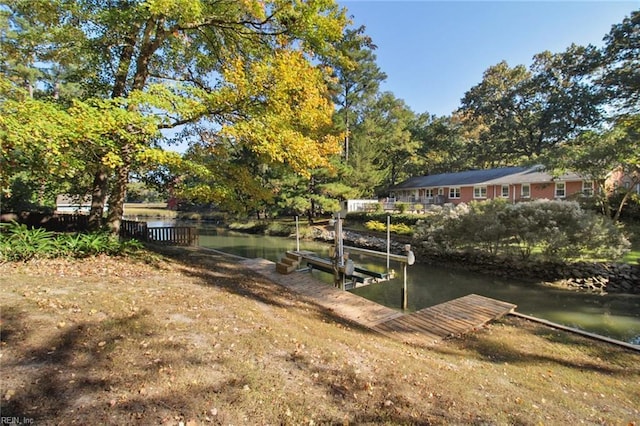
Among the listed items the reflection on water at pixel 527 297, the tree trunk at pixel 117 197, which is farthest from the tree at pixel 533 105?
the tree trunk at pixel 117 197

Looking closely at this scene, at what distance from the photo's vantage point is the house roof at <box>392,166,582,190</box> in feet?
84.0

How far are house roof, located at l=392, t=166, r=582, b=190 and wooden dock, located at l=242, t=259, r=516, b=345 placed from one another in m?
19.9

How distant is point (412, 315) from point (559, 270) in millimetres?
9252

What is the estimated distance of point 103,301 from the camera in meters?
4.71

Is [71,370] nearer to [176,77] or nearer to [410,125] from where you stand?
[176,77]

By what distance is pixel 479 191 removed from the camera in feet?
99.4

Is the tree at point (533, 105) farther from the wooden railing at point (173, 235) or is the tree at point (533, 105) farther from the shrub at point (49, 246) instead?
the shrub at point (49, 246)

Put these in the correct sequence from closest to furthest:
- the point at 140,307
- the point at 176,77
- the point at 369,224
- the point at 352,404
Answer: the point at 352,404
the point at 140,307
the point at 176,77
the point at 369,224

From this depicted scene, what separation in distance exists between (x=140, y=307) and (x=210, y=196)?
4.08 meters

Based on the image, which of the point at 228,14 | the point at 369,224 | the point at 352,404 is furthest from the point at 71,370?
the point at 369,224

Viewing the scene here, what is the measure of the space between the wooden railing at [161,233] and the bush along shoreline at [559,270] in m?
12.3

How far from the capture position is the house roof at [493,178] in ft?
A: 84.0

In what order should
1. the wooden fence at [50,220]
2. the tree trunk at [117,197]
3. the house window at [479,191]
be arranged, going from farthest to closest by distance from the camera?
the house window at [479,191]
the wooden fence at [50,220]
the tree trunk at [117,197]

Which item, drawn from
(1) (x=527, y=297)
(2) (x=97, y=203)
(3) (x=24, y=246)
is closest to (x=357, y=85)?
(1) (x=527, y=297)
